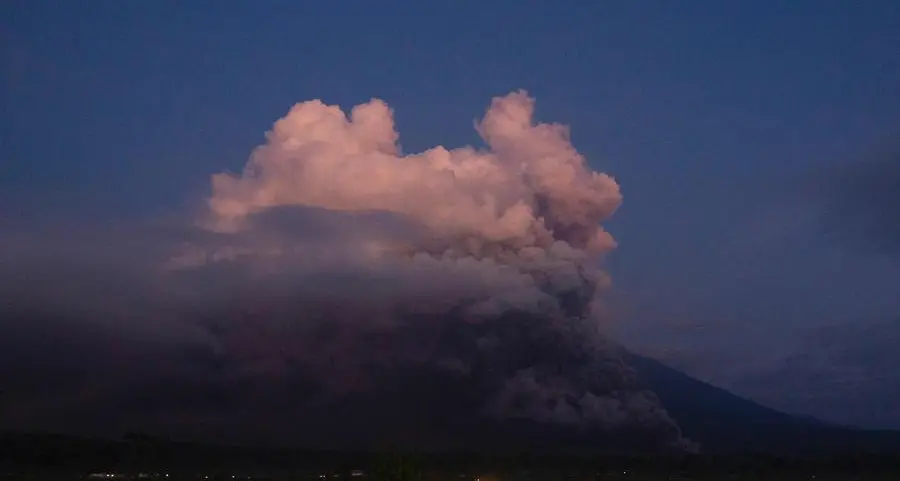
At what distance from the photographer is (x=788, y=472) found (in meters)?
159

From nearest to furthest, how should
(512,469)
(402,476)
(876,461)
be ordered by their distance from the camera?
(402,476) < (512,469) < (876,461)

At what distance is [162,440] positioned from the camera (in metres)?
176

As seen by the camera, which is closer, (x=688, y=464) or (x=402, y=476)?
(x=402, y=476)

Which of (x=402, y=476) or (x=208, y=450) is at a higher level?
(x=208, y=450)

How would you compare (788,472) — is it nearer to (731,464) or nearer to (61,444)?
(731,464)

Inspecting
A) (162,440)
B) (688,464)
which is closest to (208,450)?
(162,440)

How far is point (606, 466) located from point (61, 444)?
82.1 meters

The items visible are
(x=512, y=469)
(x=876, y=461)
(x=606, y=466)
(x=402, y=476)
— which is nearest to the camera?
(x=402, y=476)

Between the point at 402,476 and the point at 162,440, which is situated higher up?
the point at 162,440

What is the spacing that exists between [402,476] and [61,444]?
124 m

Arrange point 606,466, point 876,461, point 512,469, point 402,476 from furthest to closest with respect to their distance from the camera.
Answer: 1. point 876,461
2. point 606,466
3. point 512,469
4. point 402,476

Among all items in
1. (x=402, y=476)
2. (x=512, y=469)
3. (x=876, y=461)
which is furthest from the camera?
(x=876, y=461)

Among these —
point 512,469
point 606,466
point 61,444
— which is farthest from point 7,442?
point 606,466

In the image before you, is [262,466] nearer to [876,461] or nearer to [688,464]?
[688,464]
